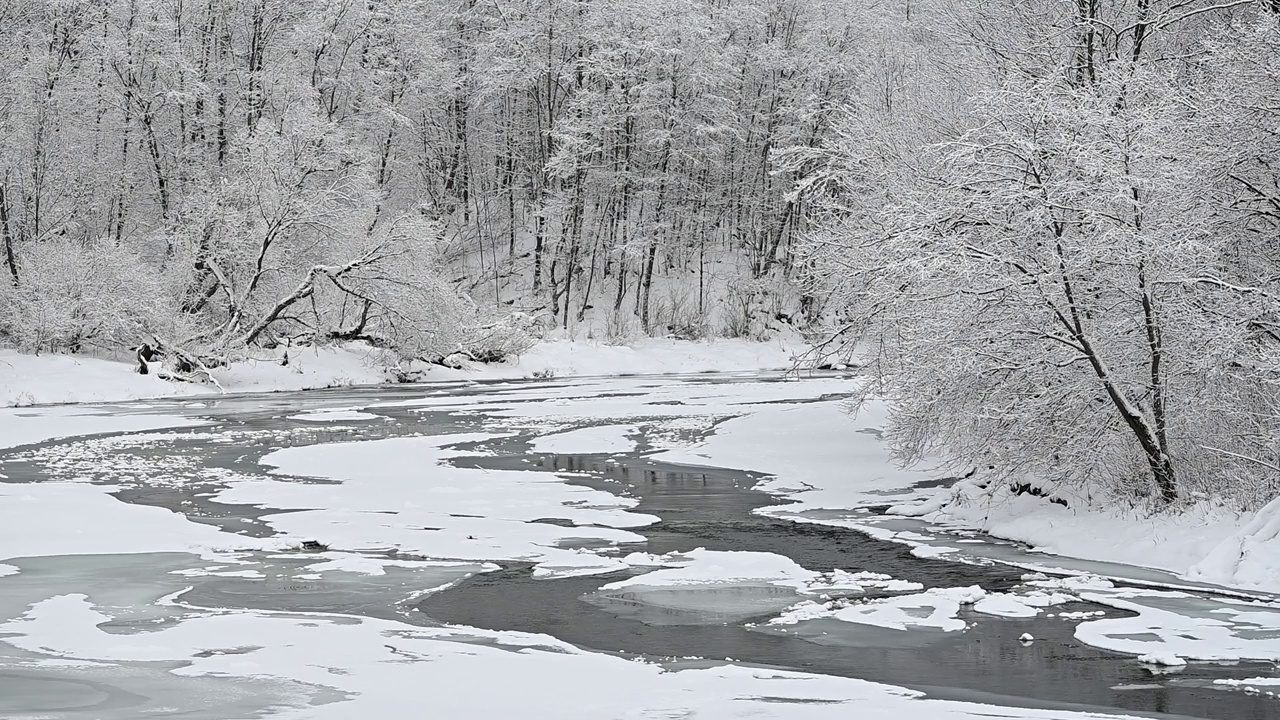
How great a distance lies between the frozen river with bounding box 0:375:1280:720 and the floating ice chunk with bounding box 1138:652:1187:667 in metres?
0.14

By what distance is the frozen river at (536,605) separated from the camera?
783cm

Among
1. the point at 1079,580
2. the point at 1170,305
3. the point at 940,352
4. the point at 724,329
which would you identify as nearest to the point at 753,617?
the point at 1079,580

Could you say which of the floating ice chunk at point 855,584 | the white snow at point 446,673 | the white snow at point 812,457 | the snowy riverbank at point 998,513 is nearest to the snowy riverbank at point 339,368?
the white snow at point 812,457

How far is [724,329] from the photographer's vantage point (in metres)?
53.5

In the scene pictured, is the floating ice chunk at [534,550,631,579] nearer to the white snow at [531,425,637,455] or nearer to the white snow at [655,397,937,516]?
the white snow at [655,397,937,516]

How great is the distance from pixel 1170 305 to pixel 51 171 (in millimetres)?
33609

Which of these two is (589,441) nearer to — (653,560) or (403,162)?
(653,560)

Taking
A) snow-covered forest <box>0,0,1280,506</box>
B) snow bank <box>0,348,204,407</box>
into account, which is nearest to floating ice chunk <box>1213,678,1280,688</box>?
snow-covered forest <box>0,0,1280,506</box>

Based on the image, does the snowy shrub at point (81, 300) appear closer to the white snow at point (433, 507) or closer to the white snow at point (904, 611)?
the white snow at point (433, 507)

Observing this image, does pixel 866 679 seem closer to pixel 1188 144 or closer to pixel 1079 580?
pixel 1079 580

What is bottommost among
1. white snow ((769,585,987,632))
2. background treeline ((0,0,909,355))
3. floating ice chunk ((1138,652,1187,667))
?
white snow ((769,585,987,632))

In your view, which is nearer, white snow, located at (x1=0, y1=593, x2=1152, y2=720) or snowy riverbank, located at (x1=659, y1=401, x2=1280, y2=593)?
white snow, located at (x1=0, y1=593, x2=1152, y2=720)

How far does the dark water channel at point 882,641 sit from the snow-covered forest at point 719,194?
2617 millimetres

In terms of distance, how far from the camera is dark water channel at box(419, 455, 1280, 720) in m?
8.04
